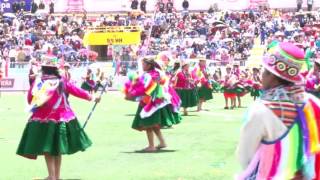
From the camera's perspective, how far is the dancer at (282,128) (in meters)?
4.65

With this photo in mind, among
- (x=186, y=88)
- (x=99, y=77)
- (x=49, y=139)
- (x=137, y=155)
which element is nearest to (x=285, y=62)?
(x=49, y=139)

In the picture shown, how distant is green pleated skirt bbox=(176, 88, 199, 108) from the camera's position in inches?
807

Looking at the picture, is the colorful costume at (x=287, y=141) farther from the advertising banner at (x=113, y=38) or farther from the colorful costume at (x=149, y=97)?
the advertising banner at (x=113, y=38)

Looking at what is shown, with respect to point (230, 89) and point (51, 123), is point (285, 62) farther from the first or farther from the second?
point (230, 89)

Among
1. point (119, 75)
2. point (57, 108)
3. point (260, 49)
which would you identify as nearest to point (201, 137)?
point (57, 108)

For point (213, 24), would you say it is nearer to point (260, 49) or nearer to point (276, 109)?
point (260, 49)

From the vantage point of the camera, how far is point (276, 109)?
4.67m

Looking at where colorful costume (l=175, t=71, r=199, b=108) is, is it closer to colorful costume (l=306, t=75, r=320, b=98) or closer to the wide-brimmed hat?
colorful costume (l=306, t=75, r=320, b=98)

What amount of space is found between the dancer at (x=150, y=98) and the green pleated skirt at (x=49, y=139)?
2.96m

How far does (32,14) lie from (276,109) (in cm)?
4794

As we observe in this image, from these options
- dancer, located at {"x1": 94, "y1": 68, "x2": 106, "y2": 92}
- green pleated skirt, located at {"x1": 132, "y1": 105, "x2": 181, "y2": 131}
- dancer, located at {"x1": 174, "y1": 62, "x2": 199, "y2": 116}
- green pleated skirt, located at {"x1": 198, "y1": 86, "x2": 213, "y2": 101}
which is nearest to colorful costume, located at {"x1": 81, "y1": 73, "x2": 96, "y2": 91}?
dancer, located at {"x1": 94, "y1": 68, "x2": 106, "y2": 92}

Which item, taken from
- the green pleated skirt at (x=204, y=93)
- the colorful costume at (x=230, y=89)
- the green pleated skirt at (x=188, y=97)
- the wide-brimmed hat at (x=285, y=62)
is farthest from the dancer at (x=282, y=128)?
the colorful costume at (x=230, y=89)

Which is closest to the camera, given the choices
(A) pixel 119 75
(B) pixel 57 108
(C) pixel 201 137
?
(B) pixel 57 108

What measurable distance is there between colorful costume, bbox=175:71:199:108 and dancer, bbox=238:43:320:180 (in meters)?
15.7
